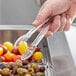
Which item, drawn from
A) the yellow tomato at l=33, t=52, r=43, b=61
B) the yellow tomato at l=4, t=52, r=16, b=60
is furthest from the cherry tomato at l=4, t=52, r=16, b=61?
the yellow tomato at l=33, t=52, r=43, b=61

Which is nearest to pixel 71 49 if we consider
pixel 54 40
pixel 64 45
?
pixel 64 45

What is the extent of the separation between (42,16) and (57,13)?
126mm

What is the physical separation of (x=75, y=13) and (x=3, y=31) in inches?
23.4

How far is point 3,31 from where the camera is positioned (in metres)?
1.56

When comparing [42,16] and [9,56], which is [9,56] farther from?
[42,16]

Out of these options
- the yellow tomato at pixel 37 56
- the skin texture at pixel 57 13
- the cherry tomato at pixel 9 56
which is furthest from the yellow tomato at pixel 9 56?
the skin texture at pixel 57 13

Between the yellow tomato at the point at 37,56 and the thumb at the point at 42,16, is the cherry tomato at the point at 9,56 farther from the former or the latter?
the thumb at the point at 42,16

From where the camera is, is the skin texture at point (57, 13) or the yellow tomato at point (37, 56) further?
the yellow tomato at point (37, 56)

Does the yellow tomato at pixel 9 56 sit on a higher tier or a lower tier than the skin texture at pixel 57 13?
lower

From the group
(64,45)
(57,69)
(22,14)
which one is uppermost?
(22,14)

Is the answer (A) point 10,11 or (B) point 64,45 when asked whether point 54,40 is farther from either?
(A) point 10,11

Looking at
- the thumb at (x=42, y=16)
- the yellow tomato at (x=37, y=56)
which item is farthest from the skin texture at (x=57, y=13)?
the yellow tomato at (x=37, y=56)

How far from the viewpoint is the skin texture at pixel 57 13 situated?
3.36 ft

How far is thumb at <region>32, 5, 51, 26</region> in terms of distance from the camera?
0.99 meters
